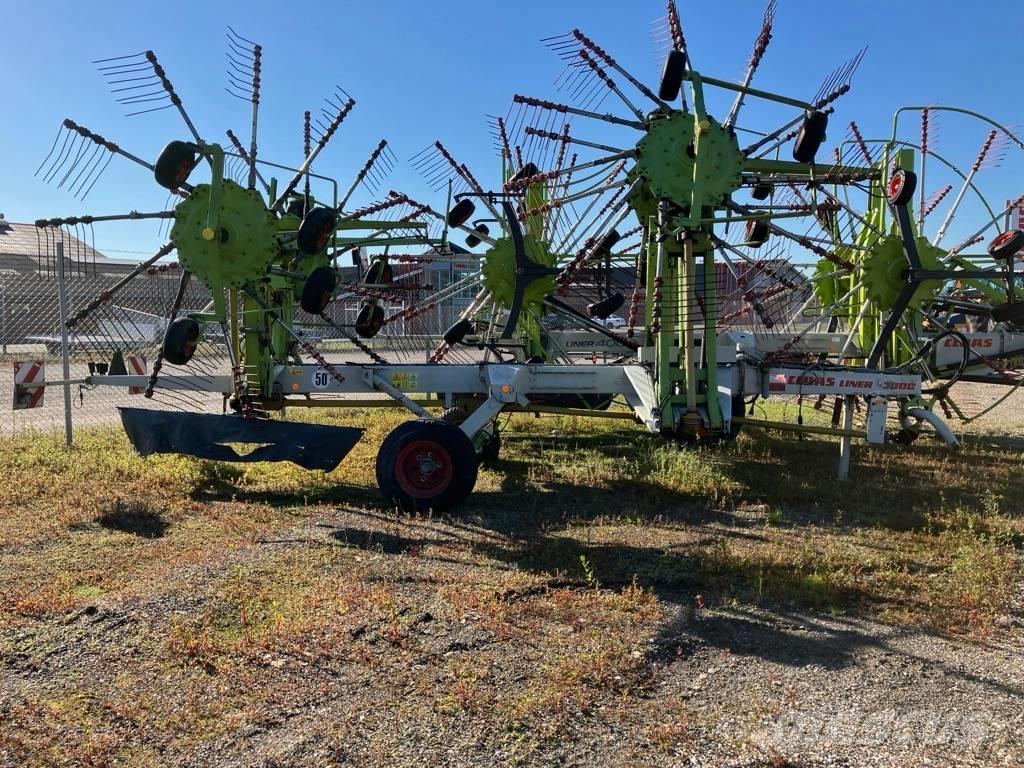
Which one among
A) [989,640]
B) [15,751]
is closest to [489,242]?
[989,640]

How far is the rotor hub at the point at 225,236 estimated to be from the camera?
6352 mm

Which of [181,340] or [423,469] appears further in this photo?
[423,469]

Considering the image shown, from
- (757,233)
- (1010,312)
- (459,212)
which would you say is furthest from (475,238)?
(1010,312)

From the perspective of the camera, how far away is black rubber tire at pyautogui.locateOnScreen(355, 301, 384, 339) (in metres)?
8.78

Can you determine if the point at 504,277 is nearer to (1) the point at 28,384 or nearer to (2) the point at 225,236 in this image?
(2) the point at 225,236

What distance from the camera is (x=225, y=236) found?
6418mm

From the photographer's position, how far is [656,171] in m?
6.65

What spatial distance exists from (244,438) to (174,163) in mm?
2412

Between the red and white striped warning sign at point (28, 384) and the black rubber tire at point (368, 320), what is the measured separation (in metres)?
3.47

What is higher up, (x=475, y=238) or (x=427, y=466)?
(x=475, y=238)

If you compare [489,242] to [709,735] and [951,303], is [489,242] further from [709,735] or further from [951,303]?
[709,735]

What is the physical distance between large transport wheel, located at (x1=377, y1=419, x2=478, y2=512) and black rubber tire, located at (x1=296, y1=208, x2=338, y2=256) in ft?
5.53

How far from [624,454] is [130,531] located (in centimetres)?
586

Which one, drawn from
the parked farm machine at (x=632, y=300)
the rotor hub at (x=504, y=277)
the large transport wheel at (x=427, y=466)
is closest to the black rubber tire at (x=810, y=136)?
the parked farm machine at (x=632, y=300)
